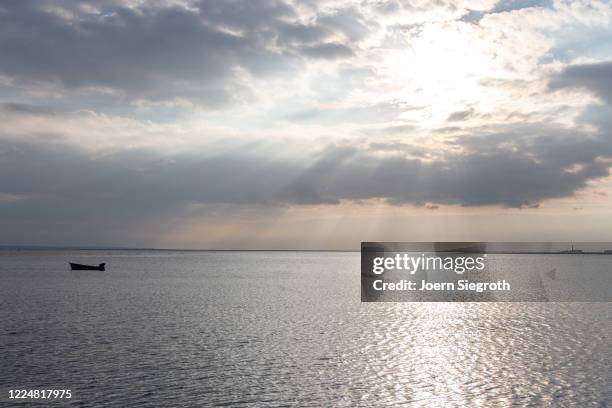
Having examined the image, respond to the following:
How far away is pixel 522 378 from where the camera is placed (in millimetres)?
37750

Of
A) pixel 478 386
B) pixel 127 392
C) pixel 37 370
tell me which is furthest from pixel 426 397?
pixel 37 370

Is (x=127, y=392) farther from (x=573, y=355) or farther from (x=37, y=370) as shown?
(x=573, y=355)

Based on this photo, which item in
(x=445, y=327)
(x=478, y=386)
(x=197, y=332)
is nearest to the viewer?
(x=478, y=386)

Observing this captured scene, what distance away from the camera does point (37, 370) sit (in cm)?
3719

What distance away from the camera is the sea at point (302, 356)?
3288 cm

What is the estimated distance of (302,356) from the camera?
1741 inches

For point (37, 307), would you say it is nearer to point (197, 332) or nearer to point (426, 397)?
point (197, 332)

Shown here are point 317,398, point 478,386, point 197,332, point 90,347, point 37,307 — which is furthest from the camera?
point 37,307

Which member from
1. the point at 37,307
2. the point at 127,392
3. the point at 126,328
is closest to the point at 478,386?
the point at 127,392

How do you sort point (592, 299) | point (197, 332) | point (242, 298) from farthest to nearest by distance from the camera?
point (592, 299) < point (242, 298) < point (197, 332)

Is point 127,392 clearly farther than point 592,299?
No

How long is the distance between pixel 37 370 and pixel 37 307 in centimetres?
4374

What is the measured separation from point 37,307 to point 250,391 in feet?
180

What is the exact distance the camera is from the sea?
32.9 meters
